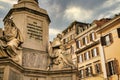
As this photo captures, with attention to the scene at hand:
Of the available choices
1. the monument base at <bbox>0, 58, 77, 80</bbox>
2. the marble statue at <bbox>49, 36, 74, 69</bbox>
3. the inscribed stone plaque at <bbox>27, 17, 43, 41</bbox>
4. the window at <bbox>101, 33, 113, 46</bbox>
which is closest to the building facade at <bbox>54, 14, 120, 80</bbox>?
the window at <bbox>101, 33, 113, 46</bbox>

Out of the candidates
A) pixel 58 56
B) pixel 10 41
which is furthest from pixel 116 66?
pixel 10 41

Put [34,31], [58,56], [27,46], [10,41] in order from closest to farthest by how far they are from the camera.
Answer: [10,41] < [27,46] < [58,56] < [34,31]

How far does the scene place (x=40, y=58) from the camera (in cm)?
1116

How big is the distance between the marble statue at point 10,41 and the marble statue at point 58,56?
77.2 inches

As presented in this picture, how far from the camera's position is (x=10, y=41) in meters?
10.1

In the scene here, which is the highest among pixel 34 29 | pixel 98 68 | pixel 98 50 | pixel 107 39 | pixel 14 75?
pixel 107 39

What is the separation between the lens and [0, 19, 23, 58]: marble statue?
373 inches

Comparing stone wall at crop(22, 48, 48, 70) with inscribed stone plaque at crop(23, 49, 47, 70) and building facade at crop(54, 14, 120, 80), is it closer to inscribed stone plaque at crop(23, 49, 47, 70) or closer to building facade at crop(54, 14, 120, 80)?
inscribed stone plaque at crop(23, 49, 47, 70)

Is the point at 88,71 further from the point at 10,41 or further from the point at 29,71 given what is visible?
the point at 10,41

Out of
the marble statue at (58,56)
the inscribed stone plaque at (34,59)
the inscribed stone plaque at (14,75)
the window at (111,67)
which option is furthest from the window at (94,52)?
the inscribed stone plaque at (14,75)

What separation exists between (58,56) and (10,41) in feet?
8.99

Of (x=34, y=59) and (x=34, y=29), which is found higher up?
(x=34, y=29)

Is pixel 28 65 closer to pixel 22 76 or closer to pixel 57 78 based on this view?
pixel 22 76

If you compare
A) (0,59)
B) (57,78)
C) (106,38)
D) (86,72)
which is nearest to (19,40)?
(0,59)
